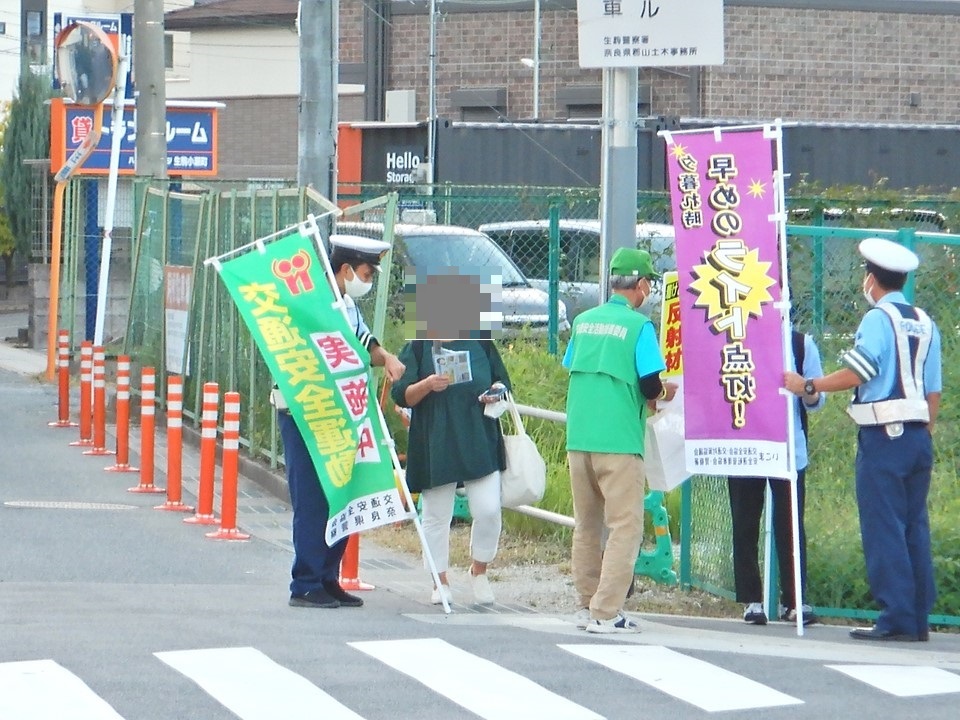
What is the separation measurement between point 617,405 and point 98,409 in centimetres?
769

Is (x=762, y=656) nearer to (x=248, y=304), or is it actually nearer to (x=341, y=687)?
(x=341, y=687)

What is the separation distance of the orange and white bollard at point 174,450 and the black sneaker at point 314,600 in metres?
3.48

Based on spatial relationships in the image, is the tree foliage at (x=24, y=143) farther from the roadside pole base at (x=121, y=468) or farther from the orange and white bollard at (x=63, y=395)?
the roadside pole base at (x=121, y=468)

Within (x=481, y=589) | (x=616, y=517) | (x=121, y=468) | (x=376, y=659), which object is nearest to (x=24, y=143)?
(x=121, y=468)

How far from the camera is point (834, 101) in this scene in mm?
30062

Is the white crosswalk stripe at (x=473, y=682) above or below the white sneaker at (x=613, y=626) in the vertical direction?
below

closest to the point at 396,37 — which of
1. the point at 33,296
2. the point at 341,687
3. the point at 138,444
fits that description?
the point at 33,296

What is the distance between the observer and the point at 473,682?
6750 millimetres

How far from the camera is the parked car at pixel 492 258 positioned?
14574mm

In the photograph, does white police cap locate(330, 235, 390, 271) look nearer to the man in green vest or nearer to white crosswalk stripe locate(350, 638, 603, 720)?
the man in green vest

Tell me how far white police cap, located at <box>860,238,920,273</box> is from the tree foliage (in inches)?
1023

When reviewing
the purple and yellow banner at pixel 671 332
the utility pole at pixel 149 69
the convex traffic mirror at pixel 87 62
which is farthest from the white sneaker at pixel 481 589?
the convex traffic mirror at pixel 87 62

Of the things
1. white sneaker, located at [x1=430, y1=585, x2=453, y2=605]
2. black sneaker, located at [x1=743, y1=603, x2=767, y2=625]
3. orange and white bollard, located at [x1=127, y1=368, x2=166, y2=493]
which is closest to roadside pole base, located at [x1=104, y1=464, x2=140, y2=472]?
orange and white bollard, located at [x1=127, y1=368, x2=166, y2=493]

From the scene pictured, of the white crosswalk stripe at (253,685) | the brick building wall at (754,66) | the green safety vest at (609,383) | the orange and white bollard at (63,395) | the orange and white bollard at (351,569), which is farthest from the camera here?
the brick building wall at (754,66)
